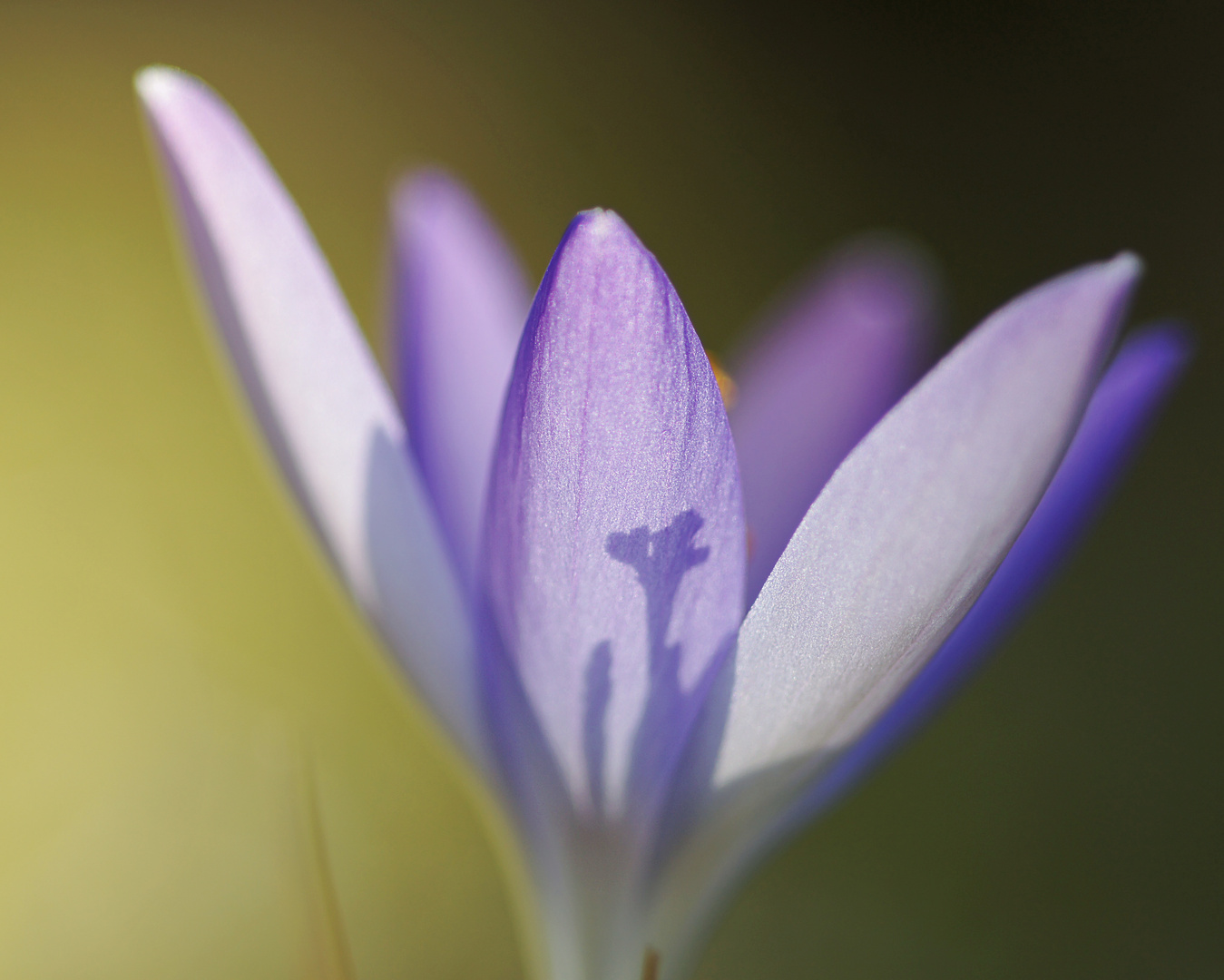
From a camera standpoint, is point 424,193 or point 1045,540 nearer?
point 1045,540

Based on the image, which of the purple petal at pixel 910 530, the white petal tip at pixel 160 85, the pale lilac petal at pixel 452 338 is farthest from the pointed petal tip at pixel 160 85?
the purple petal at pixel 910 530

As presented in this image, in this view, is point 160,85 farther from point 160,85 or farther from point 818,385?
point 818,385

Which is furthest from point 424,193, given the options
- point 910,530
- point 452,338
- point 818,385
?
point 910,530

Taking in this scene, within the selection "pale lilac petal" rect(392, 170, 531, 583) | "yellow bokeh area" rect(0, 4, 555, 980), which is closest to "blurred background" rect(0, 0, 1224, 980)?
"yellow bokeh area" rect(0, 4, 555, 980)

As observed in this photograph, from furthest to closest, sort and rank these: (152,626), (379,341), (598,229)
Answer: (152,626)
(379,341)
(598,229)

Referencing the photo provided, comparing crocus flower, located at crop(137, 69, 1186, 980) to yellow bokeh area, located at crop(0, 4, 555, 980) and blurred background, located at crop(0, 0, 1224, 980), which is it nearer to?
blurred background, located at crop(0, 0, 1224, 980)

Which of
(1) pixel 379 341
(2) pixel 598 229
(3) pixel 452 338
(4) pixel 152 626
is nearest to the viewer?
(2) pixel 598 229

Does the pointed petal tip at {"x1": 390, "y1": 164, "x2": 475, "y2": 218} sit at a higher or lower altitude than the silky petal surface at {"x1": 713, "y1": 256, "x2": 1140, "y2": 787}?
higher
